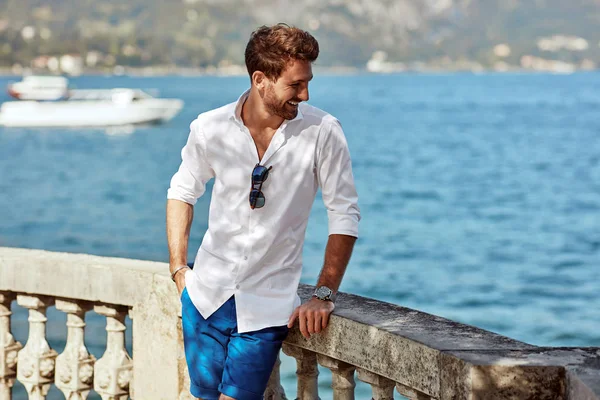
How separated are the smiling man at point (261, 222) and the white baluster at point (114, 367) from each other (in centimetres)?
85

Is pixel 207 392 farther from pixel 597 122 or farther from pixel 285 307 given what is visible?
pixel 597 122

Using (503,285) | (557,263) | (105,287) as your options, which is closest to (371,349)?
(105,287)

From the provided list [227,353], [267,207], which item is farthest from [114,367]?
[267,207]

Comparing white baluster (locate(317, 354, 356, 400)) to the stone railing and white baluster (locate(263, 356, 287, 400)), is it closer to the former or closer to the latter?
the stone railing

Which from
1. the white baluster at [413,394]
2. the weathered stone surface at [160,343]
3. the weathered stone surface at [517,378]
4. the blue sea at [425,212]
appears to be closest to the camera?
the weathered stone surface at [517,378]

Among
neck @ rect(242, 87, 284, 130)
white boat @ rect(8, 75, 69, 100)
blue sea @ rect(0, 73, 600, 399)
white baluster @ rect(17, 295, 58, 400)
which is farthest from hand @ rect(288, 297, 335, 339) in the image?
white boat @ rect(8, 75, 69, 100)

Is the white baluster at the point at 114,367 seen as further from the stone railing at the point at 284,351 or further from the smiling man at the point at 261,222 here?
the smiling man at the point at 261,222

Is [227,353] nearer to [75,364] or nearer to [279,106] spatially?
[279,106]

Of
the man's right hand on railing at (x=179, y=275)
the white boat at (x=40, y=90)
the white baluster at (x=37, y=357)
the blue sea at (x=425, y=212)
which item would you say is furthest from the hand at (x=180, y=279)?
the white boat at (x=40, y=90)

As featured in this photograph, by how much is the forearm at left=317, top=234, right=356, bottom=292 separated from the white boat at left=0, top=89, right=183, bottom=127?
83.2m

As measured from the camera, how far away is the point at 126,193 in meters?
51.4

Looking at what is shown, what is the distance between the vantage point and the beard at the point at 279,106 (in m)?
3.41

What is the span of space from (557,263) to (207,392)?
→ 29.6 meters

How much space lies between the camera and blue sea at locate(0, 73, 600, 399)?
25.8 m
